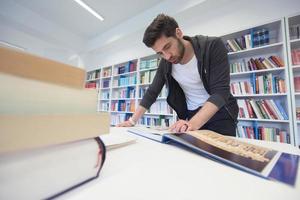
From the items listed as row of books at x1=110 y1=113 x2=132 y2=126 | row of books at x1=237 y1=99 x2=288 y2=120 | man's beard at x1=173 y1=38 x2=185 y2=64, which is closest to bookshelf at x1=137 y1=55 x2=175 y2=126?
row of books at x1=110 y1=113 x2=132 y2=126

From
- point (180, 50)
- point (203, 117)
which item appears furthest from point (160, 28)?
point (203, 117)

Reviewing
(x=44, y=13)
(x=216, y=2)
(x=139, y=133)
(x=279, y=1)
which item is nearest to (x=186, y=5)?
(x=216, y=2)

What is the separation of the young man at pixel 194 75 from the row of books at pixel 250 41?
1.29 metres

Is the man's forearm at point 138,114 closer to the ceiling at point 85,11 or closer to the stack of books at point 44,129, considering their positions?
the stack of books at point 44,129

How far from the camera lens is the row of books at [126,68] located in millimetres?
3297

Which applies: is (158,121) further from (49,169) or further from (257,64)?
(49,169)

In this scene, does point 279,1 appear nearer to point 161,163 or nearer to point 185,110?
point 185,110

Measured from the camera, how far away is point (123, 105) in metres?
3.40

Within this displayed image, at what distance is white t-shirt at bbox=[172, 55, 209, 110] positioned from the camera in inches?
40.7

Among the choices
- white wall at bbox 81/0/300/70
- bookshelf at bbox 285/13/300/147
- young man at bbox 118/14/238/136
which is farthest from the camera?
white wall at bbox 81/0/300/70

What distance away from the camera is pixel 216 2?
234 cm

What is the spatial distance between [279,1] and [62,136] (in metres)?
2.89

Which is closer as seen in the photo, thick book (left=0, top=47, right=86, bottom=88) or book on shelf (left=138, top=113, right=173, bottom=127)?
thick book (left=0, top=47, right=86, bottom=88)

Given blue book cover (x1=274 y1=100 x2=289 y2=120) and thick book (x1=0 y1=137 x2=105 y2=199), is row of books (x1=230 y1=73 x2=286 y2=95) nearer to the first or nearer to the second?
blue book cover (x1=274 y1=100 x2=289 y2=120)
